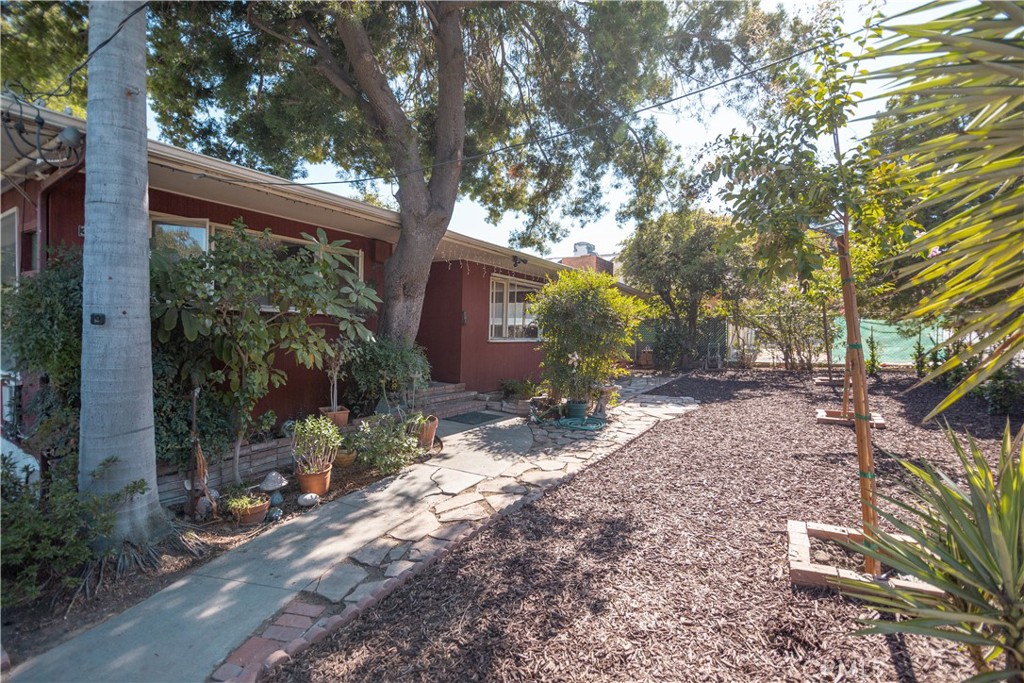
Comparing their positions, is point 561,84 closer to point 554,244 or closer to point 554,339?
point 554,244

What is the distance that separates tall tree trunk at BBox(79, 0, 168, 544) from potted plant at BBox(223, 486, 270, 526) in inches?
26.6

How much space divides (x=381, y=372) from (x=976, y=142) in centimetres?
583

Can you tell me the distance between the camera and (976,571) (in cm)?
165

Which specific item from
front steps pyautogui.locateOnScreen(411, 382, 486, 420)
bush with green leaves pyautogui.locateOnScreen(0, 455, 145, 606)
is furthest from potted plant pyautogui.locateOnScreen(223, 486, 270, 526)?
front steps pyautogui.locateOnScreen(411, 382, 486, 420)

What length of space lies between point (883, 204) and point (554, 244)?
→ 25.8 feet

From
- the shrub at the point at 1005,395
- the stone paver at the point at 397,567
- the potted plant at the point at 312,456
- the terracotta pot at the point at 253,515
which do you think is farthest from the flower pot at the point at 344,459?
the shrub at the point at 1005,395

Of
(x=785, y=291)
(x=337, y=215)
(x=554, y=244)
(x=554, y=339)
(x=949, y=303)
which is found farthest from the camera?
(x=785, y=291)

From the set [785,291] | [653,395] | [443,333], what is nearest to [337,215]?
[443,333]

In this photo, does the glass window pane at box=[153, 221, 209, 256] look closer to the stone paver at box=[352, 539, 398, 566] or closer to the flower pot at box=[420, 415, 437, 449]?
the flower pot at box=[420, 415, 437, 449]

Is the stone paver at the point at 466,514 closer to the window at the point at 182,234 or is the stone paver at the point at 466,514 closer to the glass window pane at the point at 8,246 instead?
the window at the point at 182,234

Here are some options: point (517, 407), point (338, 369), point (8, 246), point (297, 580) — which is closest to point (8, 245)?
point (8, 246)

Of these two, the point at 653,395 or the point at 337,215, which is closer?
the point at 337,215

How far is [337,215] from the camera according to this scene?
20.9 ft

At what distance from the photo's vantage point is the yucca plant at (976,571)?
4.98 ft
